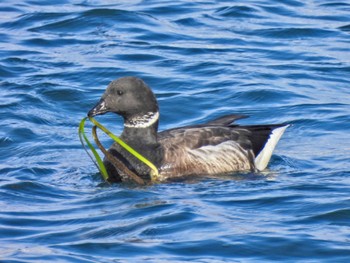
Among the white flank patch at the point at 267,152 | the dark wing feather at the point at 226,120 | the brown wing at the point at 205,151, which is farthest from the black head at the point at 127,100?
the white flank patch at the point at 267,152

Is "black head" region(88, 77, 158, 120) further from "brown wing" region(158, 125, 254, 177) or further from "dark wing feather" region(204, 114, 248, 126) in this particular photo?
"dark wing feather" region(204, 114, 248, 126)

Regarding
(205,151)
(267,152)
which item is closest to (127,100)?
(205,151)

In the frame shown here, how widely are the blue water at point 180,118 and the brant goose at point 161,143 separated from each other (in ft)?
1.09

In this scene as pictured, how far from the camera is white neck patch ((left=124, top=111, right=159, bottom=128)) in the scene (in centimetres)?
1258

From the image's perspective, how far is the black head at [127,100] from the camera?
12.3 metres

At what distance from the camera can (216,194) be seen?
1155 cm

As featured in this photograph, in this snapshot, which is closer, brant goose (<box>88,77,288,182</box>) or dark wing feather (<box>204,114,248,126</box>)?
brant goose (<box>88,77,288,182</box>)

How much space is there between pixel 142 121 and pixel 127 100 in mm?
310

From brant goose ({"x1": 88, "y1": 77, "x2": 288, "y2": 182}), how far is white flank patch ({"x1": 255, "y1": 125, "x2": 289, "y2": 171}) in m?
0.03

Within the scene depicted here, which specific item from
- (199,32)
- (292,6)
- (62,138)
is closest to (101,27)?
(199,32)

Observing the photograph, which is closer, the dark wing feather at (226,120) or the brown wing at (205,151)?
the brown wing at (205,151)

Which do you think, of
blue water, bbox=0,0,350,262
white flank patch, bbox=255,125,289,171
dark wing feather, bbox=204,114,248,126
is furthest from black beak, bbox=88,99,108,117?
white flank patch, bbox=255,125,289,171

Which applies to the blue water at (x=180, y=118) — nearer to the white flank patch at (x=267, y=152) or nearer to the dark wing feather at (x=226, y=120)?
the white flank patch at (x=267, y=152)

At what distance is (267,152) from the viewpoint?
13.3 m
